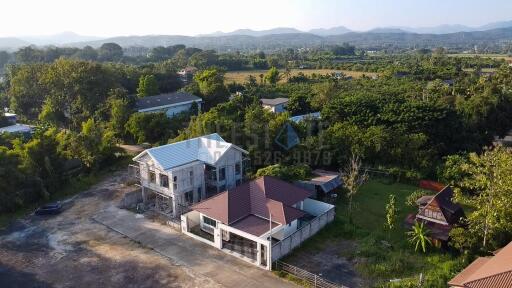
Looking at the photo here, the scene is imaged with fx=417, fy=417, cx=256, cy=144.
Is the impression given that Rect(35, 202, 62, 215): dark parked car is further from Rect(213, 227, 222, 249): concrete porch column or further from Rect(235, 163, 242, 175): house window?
Rect(235, 163, 242, 175): house window

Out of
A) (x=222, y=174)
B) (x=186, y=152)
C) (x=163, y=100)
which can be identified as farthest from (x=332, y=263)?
(x=163, y=100)

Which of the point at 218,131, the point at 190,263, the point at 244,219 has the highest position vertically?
the point at 218,131

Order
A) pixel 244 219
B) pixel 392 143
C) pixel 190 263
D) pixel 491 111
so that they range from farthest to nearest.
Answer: pixel 491 111 → pixel 392 143 → pixel 244 219 → pixel 190 263

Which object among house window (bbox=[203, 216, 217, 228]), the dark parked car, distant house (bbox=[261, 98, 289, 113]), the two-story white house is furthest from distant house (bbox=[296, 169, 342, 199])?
distant house (bbox=[261, 98, 289, 113])

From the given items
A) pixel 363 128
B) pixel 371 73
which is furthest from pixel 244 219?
pixel 371 73

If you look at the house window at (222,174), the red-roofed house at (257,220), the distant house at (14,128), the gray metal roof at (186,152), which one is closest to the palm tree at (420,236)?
the red-roofed house at (257,220)

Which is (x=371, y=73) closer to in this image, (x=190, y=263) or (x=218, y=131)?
(x=218, y=131)
